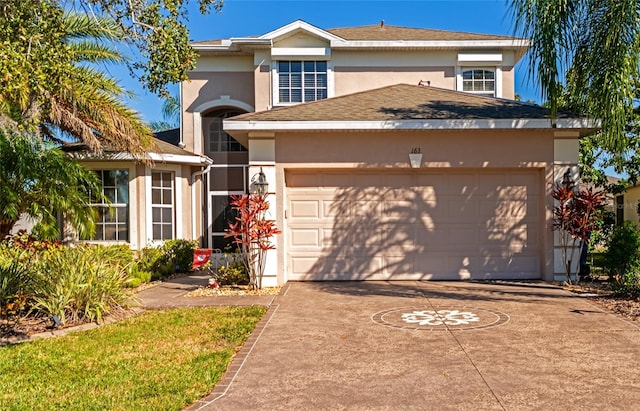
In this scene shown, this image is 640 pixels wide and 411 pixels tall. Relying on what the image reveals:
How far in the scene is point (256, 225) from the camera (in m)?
9.70

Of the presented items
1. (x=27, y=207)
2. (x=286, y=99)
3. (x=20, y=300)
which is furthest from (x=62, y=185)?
→ (x=286, y=99)

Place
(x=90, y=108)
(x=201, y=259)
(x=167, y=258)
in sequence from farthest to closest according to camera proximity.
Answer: (x=167, y=258)
(x=201, y=259)
(x=90, y=108)

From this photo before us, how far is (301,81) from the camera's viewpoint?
52.6 ft

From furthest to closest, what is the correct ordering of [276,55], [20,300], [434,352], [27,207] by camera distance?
[276,55] → [27,207] → [20,300] → [434,352]

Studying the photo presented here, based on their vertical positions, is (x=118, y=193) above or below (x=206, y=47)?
below

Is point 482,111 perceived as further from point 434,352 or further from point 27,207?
point 27,207

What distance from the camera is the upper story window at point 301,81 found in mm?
15953

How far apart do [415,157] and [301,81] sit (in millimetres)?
7088

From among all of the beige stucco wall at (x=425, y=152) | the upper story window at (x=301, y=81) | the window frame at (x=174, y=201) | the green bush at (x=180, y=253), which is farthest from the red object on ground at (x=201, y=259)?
the upper story window at (x=301, y=81)

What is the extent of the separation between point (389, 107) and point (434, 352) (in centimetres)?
657

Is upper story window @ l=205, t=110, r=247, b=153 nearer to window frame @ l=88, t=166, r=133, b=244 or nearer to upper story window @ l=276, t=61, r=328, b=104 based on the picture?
upper story window @ l=276, t=61, r=328, b=104

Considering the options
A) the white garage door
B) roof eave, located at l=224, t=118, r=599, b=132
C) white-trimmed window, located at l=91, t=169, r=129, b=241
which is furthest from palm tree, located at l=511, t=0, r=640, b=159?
white-trimmed window, located at l=91, t=169, r=129, b=241

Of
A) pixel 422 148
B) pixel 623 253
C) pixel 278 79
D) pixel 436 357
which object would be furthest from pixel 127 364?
pixel 278 79

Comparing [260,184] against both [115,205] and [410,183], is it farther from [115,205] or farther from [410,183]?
[115,205]
